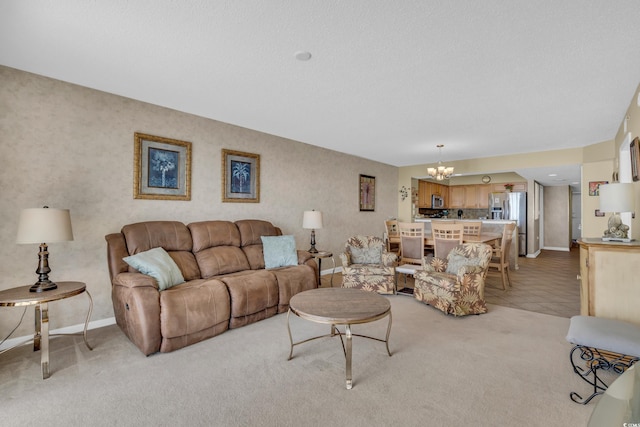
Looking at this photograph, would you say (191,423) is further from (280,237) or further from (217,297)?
(280,237)

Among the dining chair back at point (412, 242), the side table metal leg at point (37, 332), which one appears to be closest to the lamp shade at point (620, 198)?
the dining chair back at point (412, 242)

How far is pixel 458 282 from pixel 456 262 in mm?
456

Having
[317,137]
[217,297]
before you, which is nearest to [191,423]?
[217,297]

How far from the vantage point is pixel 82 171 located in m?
3.07

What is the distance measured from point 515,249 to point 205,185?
620cm

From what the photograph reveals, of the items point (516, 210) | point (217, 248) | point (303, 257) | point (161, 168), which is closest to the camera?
point (161, 168)

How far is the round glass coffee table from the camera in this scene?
7.06 ft

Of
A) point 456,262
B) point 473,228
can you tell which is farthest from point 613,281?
point 473,228

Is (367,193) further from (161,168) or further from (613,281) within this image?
(613,281)

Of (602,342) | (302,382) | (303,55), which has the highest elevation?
(303,55)

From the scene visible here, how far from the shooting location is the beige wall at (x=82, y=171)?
2713 millimetres

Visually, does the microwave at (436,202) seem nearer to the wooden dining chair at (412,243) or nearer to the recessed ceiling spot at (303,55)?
the wooden dining chair at (412,243)

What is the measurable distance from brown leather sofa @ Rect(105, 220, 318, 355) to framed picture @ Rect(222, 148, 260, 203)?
0.44 metres

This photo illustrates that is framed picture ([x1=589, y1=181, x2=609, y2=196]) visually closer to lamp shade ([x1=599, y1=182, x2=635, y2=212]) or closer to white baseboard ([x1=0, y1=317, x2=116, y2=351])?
lamp shade ([x1=599, y1=182, x2=635, y2=212])
